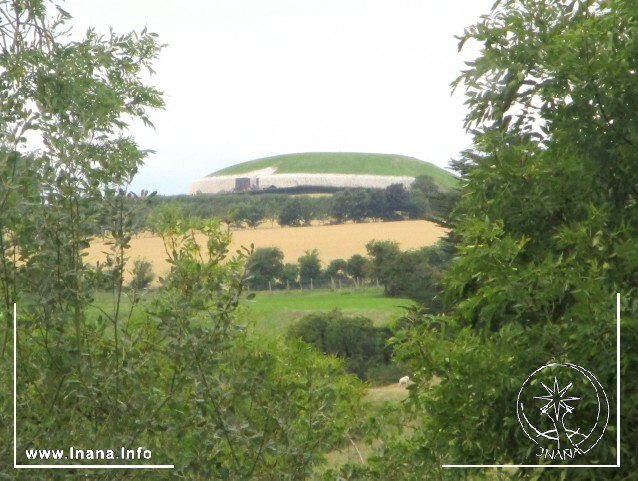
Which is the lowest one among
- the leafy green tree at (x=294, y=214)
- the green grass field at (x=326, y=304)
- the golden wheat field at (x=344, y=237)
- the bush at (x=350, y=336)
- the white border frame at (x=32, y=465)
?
the bush at (x=350, y=336)

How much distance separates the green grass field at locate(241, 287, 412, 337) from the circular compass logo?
4.08m

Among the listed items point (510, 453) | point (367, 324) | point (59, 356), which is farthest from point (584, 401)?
point (367, 324)

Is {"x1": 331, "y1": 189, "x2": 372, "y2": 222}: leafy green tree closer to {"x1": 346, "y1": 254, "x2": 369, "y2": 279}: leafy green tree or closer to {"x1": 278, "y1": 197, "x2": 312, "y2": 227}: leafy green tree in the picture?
{"x1": 346, "y1": 254, "x2": 369, "y2": 279}: leafy green tree

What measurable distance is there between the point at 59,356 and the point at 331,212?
63.1 ft

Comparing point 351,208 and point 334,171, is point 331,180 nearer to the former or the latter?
point 334,171

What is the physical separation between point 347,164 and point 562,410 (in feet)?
127

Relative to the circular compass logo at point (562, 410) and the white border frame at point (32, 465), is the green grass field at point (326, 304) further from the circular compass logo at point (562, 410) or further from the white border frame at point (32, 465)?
the white border frame at point (32, 465)

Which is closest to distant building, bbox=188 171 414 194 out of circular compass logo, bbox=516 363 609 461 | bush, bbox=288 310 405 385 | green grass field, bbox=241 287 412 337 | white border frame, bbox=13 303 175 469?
green grass field, bbox=241 287 412 337

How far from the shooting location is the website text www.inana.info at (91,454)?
439cm

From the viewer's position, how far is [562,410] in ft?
17.1

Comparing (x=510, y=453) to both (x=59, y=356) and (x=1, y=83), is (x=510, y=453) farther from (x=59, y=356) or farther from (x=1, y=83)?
(x=1, y=83)

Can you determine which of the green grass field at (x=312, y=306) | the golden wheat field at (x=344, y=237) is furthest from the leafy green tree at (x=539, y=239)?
the golden wheat field at (x=344, y=237)

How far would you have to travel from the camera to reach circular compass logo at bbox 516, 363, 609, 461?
5.06m

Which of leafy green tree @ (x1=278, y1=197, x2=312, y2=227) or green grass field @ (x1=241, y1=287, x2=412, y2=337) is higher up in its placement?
leafy green tree @ (x1=278, y1=197, x2=312, y2=227)
